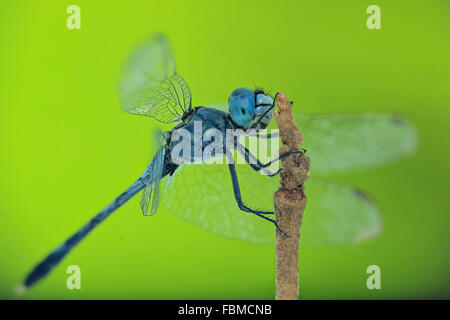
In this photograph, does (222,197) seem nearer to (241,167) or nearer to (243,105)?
(241,167)

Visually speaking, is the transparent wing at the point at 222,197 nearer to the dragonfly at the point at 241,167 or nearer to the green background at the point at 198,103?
the dragonfly at the point at 241,167

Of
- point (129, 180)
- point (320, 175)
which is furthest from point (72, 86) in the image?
point (320, 175)

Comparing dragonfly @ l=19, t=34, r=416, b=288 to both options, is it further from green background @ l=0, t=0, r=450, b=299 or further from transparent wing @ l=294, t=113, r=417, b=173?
green background @ l=0, t=0, r=450, b=299

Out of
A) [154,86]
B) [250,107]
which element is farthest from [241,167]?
[154,86]

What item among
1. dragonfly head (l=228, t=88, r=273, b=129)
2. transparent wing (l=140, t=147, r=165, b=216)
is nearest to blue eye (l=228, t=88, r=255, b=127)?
dragonfly head (l=228, t=88, r=273, b=129)

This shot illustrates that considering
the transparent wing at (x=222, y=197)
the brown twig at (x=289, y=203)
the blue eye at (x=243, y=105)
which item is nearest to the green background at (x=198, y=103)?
the transparent wing at (x=222, y=197)
